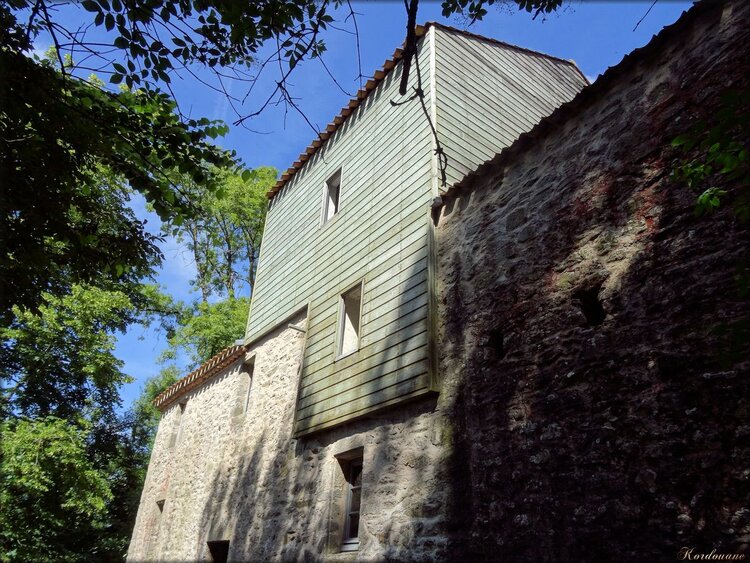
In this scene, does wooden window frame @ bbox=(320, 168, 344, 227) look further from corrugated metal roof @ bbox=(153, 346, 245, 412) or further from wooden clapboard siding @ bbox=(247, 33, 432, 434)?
corrugated metal roof @ bbox=(153, 346, 245, 412)

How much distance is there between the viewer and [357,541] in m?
5.54

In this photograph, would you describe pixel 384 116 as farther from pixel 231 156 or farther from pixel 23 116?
pixel 23 116

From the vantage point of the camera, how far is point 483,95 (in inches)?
320

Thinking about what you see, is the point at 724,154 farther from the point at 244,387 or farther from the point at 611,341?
the point at 244,387

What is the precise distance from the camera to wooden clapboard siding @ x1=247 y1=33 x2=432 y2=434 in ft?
19.3

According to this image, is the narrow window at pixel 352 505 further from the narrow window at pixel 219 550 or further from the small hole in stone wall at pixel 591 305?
the narrow window at pixel 219 550

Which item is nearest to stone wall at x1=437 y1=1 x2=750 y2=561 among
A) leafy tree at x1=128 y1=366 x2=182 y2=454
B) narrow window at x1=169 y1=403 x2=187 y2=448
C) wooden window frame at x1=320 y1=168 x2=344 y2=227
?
wooden window frame at x1=320 y1=168 x2=344 y2=227

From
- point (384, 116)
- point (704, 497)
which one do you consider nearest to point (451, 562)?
point (704, 497)

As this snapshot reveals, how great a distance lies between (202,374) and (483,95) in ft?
25.3

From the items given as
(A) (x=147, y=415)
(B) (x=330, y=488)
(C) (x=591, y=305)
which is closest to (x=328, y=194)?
(B) (x=330, y=488)

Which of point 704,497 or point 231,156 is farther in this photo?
point 231,156

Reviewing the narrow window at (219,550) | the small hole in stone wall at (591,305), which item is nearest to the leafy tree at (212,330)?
the narrow window at (219,550)

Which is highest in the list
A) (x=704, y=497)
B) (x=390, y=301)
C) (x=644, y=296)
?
(x=390, y=301)

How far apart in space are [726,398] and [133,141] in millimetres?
4608
